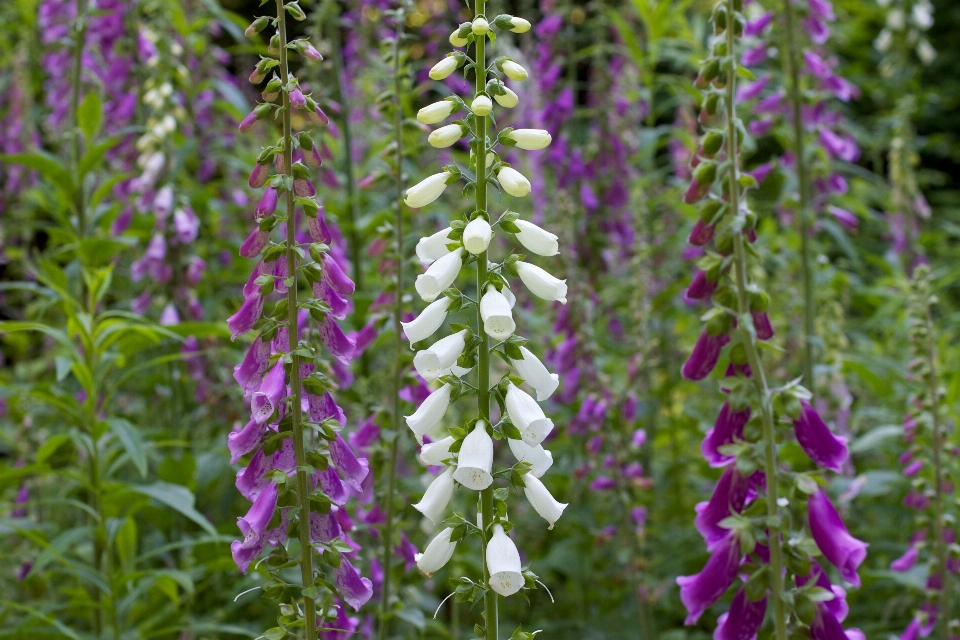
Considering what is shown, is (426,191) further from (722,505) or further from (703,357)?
(722,505)

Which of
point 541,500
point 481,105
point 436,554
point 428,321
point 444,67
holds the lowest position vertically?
point 436,554

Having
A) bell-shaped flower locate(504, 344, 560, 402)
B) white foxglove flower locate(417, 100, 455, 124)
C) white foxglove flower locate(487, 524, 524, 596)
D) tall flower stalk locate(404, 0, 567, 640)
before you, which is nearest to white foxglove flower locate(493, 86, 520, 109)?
tall flower stalk locate(404, 0, 567, 640)

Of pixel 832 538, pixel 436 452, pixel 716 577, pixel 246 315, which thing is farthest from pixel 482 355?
pixel 832 538

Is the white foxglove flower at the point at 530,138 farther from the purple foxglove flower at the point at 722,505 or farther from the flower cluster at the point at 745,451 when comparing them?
the purple foxglove flower at the point at 722,505

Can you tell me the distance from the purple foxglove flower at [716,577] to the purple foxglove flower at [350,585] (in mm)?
660

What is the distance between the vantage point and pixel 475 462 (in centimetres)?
159

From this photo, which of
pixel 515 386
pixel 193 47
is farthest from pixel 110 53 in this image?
pixel 515 386

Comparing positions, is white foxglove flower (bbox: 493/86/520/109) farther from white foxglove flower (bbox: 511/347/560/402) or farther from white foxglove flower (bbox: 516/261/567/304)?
white foxglove flower (bbox: 511/347/560/402)

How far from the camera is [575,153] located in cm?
542

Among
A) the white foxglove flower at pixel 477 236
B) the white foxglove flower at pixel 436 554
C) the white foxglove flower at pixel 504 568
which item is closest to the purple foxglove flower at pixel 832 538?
the white foxglove flower at pixel 504 568

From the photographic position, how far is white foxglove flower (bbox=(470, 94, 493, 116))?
1.57m

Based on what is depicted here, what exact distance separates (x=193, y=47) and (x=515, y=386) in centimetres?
413

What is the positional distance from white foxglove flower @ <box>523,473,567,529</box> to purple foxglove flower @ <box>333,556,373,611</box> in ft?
1.42

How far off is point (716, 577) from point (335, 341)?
3.06 feet
